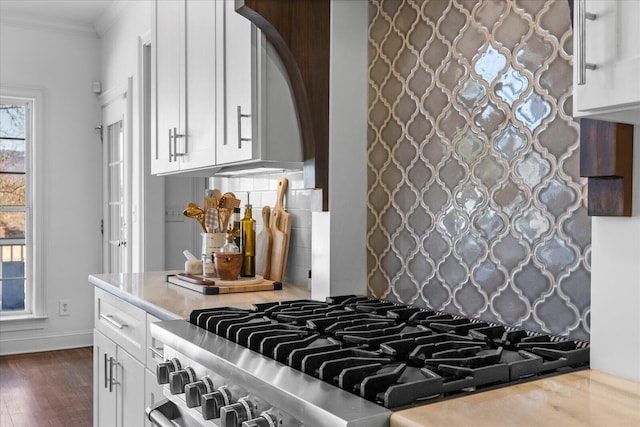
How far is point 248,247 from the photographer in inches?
98.3

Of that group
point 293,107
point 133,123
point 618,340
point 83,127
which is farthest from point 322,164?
point 83,127

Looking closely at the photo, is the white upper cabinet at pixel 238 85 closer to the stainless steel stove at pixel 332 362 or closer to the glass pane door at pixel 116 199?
the stainless steel stove at pixel 332 362

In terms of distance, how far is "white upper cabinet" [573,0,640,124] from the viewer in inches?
33.7

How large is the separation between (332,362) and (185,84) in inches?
69.8

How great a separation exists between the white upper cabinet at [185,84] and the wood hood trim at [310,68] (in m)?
0.36

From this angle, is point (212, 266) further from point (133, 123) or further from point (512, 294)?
point (133, 123)

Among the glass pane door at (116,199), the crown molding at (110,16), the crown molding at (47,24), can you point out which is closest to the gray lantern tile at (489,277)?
the glass pane door at (116,199)

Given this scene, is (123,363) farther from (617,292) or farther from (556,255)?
(617,292)

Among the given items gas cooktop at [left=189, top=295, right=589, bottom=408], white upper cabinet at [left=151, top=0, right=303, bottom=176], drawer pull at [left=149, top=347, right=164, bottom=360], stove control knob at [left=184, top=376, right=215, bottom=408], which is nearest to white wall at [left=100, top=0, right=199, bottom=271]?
white upper cabinet at [left=151, top=0, right=303, bottom=176]

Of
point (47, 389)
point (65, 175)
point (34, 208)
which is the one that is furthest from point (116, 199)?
point (47, 389)

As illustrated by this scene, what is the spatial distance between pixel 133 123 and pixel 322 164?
8.94ft

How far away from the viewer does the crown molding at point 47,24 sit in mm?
4711

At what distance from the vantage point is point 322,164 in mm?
1995

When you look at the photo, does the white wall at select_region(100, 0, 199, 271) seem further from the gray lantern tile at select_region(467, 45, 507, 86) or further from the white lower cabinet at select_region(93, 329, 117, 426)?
the gray lantern tile at select_region(467, 45, 507, 86)
